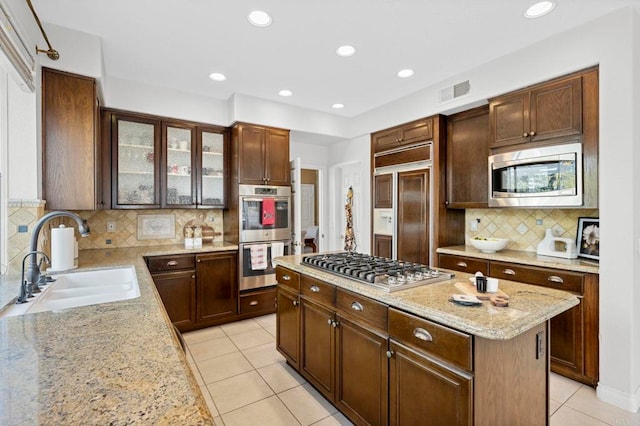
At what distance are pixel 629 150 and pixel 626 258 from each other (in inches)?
29.7

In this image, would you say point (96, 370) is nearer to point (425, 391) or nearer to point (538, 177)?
point (425, 391)

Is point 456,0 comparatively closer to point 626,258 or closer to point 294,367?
point 626,258

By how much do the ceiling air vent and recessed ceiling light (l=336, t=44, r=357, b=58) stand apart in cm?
123

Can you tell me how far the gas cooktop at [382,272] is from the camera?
70.6 inches

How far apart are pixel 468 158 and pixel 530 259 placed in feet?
4.11

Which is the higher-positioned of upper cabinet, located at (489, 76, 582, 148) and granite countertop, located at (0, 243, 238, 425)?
upper cabinet, located at (489, 76, 582, 148)

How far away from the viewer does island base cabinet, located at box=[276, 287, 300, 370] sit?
2.52 m

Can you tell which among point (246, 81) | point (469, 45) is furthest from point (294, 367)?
point (469, 45)

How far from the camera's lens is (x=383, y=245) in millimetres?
4258

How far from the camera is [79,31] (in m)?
2.51

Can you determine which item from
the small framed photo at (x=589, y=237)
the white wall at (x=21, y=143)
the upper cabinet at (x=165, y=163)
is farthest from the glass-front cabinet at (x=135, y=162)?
the small framed photo at (x=589, y=237)

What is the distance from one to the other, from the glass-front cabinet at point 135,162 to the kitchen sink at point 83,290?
1260 mm

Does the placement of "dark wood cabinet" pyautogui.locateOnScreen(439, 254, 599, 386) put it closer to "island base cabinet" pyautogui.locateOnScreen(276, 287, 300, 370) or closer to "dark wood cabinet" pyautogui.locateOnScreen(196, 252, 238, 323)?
"island base cabinet" pyautogui.locateOnScreen(276, 287, 300, 370)

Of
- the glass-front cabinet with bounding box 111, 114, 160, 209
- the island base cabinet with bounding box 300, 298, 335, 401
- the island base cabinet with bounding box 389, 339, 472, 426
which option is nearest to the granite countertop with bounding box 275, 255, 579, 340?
the island base cabinet with bounding box 389, 339, 472, 426
